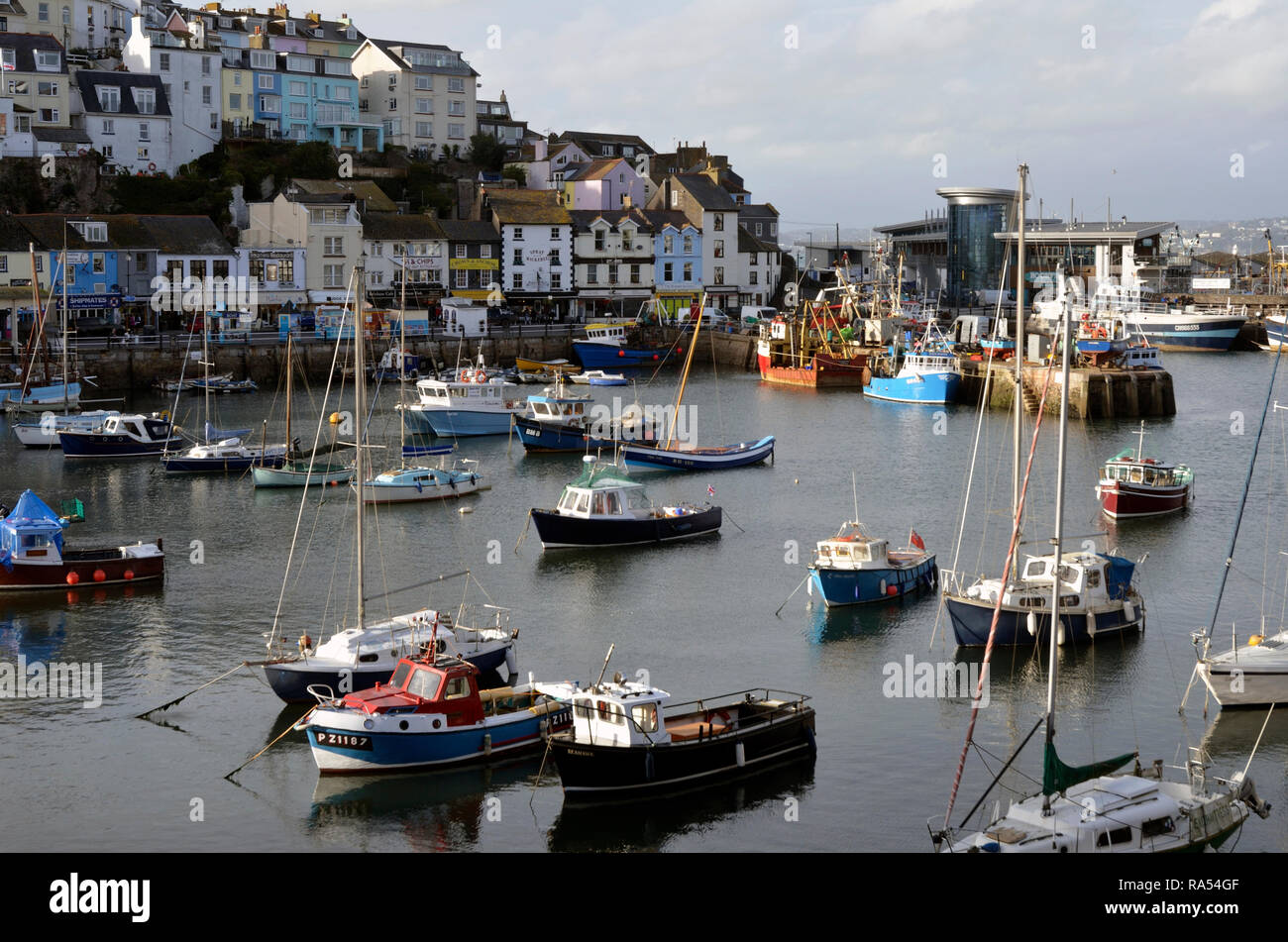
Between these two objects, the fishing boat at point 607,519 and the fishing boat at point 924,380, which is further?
the fishing boat at point 924,380

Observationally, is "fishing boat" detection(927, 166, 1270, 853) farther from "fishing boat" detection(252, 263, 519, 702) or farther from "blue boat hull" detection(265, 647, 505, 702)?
"blue boat hull" detection(265, 647, 505, 702)

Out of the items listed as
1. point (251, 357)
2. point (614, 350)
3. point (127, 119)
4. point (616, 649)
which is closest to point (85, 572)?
point (616, 649)

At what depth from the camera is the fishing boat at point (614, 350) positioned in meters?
81.7

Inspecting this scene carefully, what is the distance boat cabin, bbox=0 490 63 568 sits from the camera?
3325cm

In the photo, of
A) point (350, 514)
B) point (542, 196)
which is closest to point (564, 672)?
point (350, 514)

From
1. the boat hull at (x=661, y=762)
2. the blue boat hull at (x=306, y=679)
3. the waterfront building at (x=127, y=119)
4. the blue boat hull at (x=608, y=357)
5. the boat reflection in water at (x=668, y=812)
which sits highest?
the waterfront building at (x=127, y=119)

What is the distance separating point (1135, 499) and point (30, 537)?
27423 millimetres

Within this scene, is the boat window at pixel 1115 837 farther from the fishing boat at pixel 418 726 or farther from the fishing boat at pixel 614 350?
the fishing boat at pixel 614 350

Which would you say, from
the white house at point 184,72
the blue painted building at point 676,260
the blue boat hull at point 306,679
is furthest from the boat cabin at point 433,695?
the white house at point 184,72

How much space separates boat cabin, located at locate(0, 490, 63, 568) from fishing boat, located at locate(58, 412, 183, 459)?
59.8ft

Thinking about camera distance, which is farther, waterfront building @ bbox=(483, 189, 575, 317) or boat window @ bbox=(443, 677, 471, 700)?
waterfront building @ bbox=(483, 189, 575, 317)

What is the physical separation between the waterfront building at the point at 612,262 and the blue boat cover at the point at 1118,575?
218 feet

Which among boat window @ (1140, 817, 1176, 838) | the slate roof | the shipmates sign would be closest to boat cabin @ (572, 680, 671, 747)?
boat window @ (1140, 817, 1176, 838)
